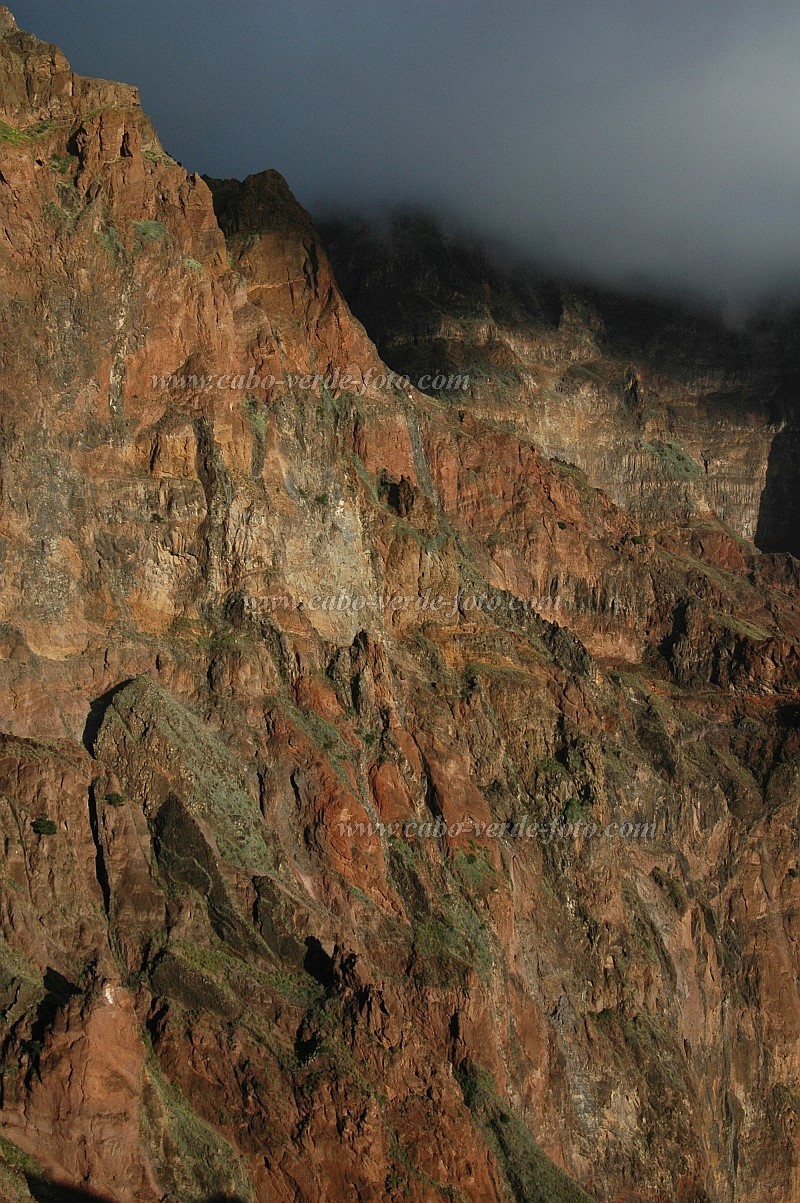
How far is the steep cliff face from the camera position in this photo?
109 meters

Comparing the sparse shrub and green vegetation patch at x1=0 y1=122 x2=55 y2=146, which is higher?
green vegetation patch at x1=0 y1=122 x2=55 y2=146

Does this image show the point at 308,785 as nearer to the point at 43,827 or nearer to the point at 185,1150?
the point at 43,827

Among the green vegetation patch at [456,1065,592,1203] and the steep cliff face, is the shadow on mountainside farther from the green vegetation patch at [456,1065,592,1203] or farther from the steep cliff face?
the green vegetation patch at [456,1065,592,1203]

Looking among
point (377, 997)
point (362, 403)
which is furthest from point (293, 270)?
point (377, 997)

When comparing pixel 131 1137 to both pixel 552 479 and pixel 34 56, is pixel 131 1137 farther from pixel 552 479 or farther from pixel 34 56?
pixel 552 479

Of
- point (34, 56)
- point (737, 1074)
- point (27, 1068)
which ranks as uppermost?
point (34, 56)

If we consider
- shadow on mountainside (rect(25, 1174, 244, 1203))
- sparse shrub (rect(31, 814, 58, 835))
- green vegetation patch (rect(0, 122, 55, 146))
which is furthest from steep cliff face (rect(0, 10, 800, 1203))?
shadow on mountainside (rect(25, 1174, 244, 1203))

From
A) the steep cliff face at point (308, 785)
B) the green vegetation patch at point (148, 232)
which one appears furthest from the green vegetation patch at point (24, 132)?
the green vegetation patch at point (148, 232)

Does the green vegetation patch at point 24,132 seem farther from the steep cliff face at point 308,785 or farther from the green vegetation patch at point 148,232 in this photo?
the green vegetation patch at point 148,232

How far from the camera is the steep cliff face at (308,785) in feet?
356

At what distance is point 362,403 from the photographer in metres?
161

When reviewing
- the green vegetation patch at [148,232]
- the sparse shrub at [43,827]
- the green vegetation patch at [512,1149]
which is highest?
the green vegetation patch at [148,232]

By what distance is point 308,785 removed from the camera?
127 meters

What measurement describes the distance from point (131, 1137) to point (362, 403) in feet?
237
